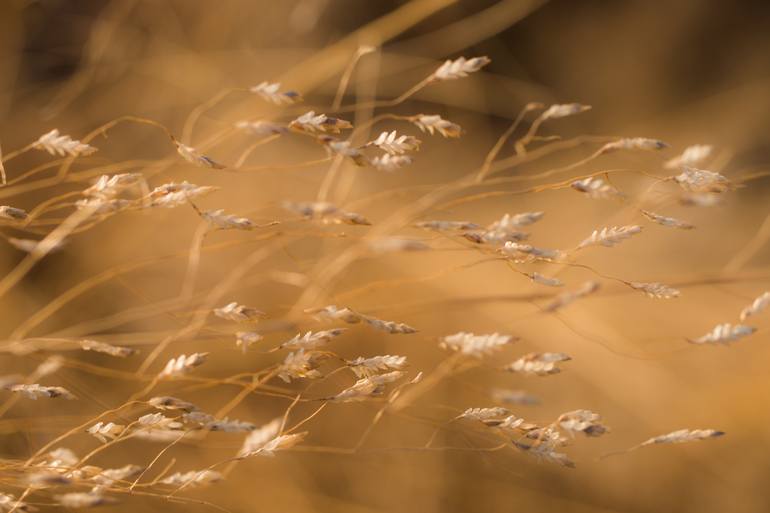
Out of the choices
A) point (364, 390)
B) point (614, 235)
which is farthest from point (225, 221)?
point (614, 235)

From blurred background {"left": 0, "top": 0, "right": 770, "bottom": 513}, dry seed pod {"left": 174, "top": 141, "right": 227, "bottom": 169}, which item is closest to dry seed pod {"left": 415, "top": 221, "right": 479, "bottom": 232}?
dry seed pod {"left": 174, "top": 141, "right": 227, "bottom": 169}

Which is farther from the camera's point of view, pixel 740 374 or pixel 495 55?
pixel 495 55

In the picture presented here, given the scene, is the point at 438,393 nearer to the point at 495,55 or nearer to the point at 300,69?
the point at 300,69

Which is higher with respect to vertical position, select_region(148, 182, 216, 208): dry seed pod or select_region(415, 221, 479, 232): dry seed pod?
select_region(148, 182, 216, 208): dry seed pod

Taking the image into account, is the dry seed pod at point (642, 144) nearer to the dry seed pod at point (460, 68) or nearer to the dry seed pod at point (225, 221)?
the dry seed pod at point (460, 68)

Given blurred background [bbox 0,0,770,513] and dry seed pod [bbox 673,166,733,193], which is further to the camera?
blurred background [bbox 0,0,770,513]

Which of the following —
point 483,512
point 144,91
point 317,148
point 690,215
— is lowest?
Answer: point 483,512

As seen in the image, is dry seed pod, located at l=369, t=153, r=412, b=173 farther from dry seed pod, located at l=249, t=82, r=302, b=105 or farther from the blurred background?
the blurred background

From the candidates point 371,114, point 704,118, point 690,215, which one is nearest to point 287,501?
point 371,114
